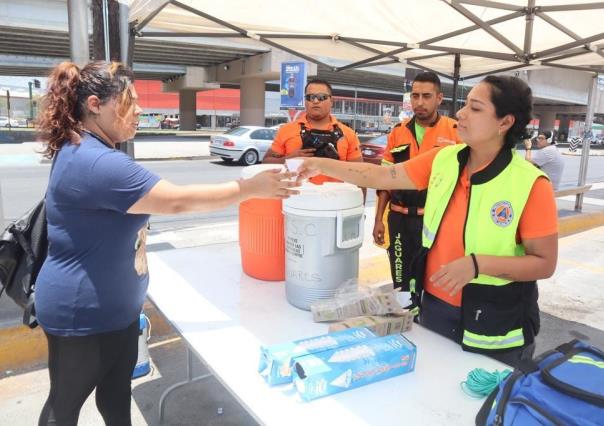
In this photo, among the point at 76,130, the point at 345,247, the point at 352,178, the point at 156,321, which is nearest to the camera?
the point at 76,130

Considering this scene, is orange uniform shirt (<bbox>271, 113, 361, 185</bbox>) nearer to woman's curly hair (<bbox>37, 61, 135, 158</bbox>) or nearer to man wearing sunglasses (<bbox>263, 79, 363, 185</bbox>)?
man wearing sunglasses (<bbox>263, 79, 363, 185</bbox>)

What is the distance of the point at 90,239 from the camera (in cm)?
148

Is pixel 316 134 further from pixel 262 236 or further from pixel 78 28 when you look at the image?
pixel 78 28

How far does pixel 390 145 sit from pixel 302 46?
165cm

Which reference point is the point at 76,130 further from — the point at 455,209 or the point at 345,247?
the point at 455,209

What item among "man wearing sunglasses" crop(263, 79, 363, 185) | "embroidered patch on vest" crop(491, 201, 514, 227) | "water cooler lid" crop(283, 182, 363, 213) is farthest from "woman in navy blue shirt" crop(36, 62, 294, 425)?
"man wearing sunglasses" crop(263, 79, 363, 185)

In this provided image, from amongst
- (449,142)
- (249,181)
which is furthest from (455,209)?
(449,142)

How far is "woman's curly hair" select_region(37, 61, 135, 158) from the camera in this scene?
1491 millimetres

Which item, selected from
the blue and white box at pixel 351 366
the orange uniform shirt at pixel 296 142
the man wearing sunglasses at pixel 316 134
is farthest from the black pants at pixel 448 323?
the orange uniform shirt at pixel 296 142

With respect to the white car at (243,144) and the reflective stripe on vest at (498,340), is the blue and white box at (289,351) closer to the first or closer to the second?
the reflective stripe on vest at (498,340)

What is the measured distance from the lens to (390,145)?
3436 millimetres

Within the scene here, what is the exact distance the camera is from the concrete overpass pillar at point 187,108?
38.5 meters

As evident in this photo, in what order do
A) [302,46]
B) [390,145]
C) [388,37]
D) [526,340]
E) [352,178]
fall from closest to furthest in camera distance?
[526,340] → [352,178] → [390,145] → [388,37] → [302,46]

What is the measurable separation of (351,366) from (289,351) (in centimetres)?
20
